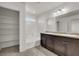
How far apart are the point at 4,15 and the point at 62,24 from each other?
120 inches

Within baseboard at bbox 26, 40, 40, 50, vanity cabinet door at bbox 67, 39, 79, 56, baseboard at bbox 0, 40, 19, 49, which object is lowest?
baseboard at bbox 26, 40, 40, 50

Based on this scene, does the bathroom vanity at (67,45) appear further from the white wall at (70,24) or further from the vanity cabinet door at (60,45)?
the white wall at (70,24)

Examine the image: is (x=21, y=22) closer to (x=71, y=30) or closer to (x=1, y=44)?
(x=1, y=44)

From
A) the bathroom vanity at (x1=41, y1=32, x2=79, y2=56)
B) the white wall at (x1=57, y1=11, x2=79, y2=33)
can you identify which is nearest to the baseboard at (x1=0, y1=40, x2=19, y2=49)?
the bathroom vanity at (x1=41, y1=32, x2=79, y2=56)

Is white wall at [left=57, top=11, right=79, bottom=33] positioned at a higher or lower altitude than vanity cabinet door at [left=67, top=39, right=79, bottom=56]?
higher

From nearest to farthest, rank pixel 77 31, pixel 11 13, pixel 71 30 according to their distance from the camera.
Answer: pixel 77 31 < pixel 71 30 < pixel 11 13

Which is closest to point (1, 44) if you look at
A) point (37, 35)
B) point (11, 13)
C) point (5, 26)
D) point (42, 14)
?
point (5, 26)

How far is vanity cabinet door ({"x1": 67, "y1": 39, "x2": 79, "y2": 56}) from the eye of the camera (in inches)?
82.7

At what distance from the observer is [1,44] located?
3.72 metres

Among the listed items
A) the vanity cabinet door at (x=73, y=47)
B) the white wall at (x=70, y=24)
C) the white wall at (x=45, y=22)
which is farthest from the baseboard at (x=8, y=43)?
the vanity cabinet door at (x=73, y=47)

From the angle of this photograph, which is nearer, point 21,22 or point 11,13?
point 21,22

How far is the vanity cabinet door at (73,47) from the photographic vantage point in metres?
2.10

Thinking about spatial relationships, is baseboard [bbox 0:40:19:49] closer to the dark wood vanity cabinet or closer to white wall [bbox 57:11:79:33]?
the dark wood vanity cabinet

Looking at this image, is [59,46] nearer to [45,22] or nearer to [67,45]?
[67,45]
